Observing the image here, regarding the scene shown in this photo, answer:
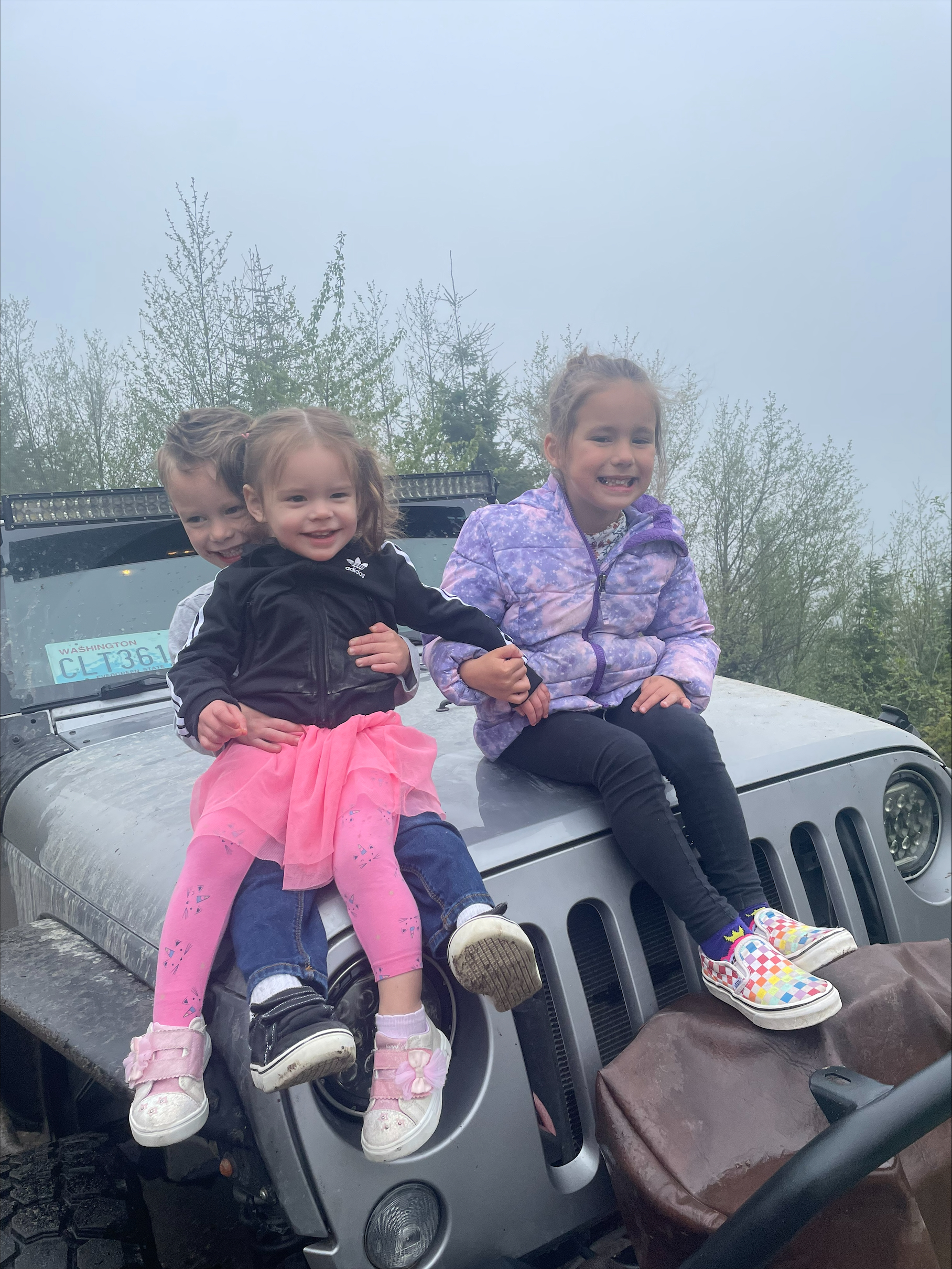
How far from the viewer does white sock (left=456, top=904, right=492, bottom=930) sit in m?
1.52

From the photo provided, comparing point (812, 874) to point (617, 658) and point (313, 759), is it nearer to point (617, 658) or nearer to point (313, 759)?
point (617, 658)

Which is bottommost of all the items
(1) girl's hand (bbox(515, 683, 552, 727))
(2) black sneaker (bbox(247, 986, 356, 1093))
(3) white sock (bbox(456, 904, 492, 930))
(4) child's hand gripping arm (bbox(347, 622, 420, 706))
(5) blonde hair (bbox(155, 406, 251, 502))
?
(2) black sneaker (bbox(247, 986, 356, 1093))

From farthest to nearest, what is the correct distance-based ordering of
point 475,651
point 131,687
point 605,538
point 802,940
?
point 131,687
point 605,538
point 475,651
point 802,940

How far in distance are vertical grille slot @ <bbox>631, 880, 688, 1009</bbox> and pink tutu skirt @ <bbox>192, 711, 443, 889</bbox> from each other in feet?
1.47

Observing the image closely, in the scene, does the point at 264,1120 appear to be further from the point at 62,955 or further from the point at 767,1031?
the point at 767,1031

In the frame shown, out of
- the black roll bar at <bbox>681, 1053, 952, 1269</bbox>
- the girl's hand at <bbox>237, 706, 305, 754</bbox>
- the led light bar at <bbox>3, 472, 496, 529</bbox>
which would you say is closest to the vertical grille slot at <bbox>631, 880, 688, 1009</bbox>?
the black roll bar at <bbox>681, 1053, 952, 1269</bbox>

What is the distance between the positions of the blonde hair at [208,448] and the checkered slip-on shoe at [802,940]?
4.68ft

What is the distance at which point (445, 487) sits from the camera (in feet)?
12.0

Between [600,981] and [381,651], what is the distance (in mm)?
810

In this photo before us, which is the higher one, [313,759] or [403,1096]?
[313,759]

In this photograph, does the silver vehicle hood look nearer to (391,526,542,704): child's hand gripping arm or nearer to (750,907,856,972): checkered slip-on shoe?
(391,526,542,704): child's hand gripping arm

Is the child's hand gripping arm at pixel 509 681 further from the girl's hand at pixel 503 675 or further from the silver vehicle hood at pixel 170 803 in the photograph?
the silver vehicle hood at pixel 170 803

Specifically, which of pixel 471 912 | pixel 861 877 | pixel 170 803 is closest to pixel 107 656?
pixel 170 803

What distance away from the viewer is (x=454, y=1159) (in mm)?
1463
